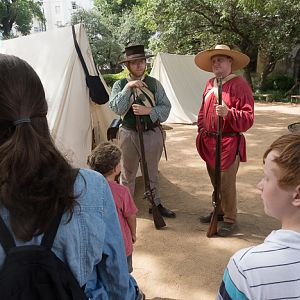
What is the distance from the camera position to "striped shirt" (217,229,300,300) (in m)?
1.10

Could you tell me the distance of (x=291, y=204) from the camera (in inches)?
44.9

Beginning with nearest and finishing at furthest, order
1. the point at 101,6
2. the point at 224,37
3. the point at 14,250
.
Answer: the point at 14,250
the point at 224,37
the point at 101,6

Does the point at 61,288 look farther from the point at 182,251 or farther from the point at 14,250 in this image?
the point at 182,251

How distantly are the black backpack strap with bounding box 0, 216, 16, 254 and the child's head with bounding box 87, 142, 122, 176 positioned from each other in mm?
1494

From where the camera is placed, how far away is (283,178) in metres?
1.14

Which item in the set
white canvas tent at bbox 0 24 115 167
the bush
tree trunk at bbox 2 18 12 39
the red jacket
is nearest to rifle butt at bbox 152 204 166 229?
the red jacket

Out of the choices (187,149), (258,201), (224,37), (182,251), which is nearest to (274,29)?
(224,37)

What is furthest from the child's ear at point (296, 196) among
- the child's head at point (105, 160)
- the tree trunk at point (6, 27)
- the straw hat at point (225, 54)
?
the tree trunk at point (6, 27)

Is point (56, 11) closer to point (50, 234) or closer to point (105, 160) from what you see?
point (105, 160)

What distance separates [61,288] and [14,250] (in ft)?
0.51

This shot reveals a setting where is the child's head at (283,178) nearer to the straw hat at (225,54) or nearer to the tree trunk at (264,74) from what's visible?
the straw hat at (225,54)

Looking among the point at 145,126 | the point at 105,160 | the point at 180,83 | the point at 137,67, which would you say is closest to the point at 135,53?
the point at 137,67

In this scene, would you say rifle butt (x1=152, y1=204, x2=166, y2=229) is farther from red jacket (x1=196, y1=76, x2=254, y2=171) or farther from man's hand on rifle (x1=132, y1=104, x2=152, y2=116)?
man's hand on rifle (x1=132, y1=104, x2=152, y2=116)

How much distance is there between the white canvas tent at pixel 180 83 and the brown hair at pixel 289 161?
29.0 ft
